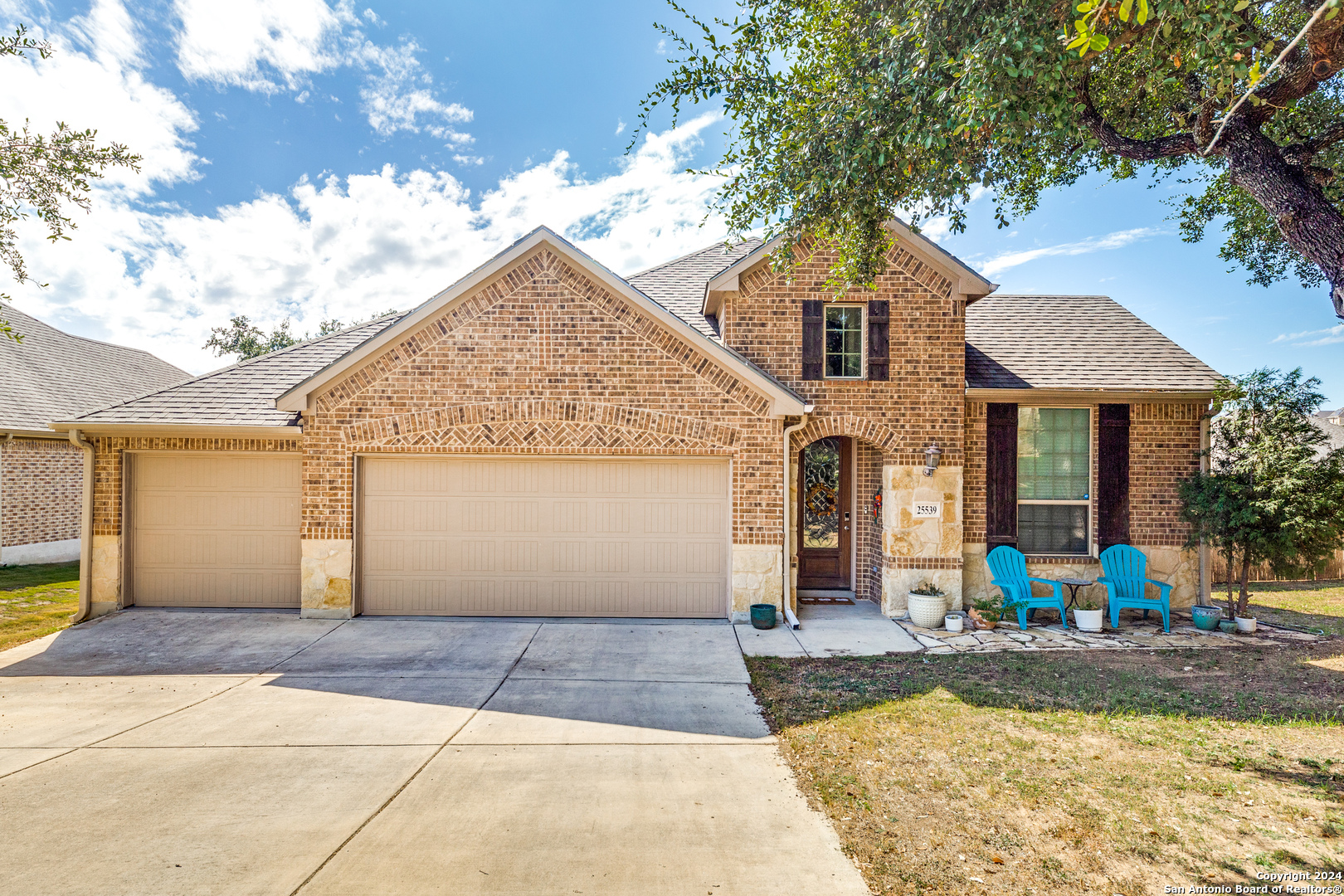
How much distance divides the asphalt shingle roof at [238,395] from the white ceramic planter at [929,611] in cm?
882

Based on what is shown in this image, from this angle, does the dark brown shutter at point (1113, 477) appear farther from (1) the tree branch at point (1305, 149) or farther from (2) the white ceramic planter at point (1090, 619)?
(1) the tree branch at point (1305, 149)

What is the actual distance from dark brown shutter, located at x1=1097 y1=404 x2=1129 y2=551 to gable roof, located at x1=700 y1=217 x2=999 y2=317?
2915 mm

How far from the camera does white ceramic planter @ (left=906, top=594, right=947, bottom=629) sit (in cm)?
866

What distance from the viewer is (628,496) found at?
8891 mm

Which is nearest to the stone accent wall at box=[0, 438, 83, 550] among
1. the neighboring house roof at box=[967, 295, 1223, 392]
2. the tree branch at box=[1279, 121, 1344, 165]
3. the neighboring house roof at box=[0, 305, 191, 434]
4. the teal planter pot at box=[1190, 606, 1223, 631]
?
the neighboring house roof at box=[0, 305, 191, 434]

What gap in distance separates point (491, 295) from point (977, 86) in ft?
21.0

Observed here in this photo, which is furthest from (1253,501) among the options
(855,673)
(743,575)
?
(743,575)

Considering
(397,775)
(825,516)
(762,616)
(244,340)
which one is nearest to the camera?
(397,775)

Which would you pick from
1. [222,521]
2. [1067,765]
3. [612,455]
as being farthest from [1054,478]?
[222,521]

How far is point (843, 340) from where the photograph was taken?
30.7ft

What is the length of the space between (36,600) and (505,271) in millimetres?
9707

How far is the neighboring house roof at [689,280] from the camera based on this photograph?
35.0 ft

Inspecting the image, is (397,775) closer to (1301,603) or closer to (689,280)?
(689,280)

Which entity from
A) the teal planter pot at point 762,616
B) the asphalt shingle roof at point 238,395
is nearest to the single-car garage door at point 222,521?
the asphalt shingle roof at point 238,395
